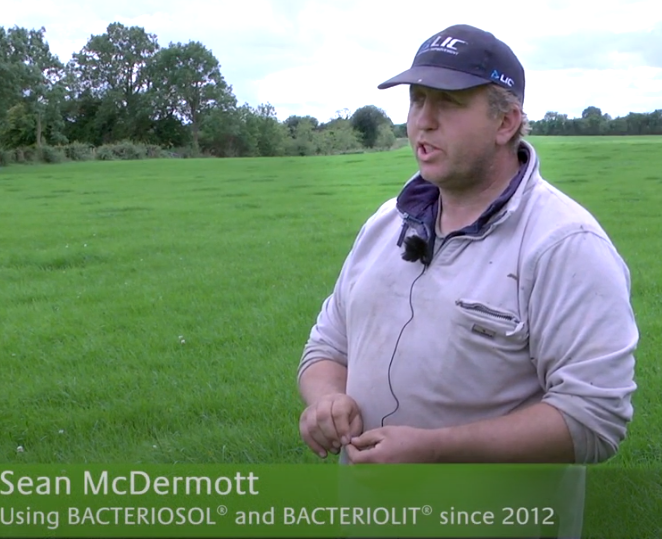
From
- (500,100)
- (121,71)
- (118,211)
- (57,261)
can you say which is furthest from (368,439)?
(118,211)

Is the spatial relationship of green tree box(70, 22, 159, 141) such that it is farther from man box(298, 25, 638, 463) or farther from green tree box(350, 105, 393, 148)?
man box(298, 25, 638, 463)

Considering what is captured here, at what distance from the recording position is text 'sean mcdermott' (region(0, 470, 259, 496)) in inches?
102

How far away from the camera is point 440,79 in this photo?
65.3 inches

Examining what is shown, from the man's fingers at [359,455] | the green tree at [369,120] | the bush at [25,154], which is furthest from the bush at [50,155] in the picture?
the man's fingers at [359,455]

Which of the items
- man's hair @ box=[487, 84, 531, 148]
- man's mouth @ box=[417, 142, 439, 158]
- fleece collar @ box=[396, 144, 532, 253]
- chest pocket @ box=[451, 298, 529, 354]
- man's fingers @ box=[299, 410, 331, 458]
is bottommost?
man's fingers @ box=[299, 410, 331, 458]

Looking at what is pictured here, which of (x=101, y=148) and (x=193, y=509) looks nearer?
(x=193, y=509)

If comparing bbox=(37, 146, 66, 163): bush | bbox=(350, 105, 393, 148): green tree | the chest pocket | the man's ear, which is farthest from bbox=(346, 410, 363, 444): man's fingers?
bbox=(37, 146, 66, 163): bush

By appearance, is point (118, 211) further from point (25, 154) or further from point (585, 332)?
point (25, 154)

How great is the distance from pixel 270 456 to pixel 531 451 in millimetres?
2134

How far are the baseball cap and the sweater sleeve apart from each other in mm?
376

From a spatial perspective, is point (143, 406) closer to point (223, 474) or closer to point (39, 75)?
point (223, 474)

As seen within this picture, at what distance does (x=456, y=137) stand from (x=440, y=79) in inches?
4.9

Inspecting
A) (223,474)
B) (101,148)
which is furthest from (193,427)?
(101,148)

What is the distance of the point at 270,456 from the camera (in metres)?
3.55
